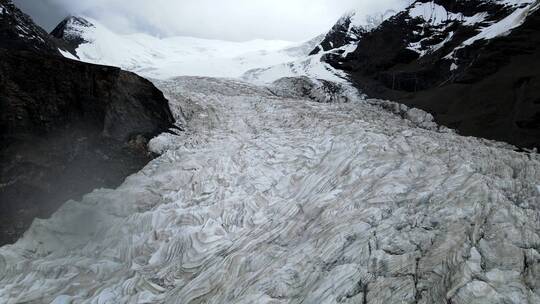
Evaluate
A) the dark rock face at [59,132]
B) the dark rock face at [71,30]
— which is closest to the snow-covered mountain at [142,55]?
the dark rock face at [71,30]

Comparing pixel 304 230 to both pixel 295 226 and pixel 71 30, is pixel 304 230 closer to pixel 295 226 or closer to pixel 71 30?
pixel 295 226

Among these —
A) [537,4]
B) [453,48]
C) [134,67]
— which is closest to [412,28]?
[453,48]

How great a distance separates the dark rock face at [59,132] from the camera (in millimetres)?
11039

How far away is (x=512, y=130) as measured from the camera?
71.8 ft

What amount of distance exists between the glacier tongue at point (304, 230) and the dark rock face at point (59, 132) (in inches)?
21.9

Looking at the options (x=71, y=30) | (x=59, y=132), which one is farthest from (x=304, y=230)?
(x=71, y=30)

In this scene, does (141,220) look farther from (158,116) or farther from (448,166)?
(448,166)

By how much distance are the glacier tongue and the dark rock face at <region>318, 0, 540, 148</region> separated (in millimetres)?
10484

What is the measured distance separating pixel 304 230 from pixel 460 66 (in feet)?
113

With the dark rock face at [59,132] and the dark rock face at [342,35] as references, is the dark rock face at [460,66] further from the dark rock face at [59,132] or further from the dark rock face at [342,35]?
the dark rock face at [59,132]

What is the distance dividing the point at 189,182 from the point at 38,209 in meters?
4.45

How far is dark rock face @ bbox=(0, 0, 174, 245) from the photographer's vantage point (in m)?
11.0

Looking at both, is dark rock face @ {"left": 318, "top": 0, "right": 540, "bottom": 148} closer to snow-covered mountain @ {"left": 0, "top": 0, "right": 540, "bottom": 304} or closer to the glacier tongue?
the glacier tongue

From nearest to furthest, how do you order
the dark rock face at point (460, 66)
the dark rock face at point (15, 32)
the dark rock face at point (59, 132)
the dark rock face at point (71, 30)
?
the dark rock face at point (59, 132), the dark rock face at point (15, 32), the dark rock face at point (460, 66), the dark rock face at point (71, 30)
